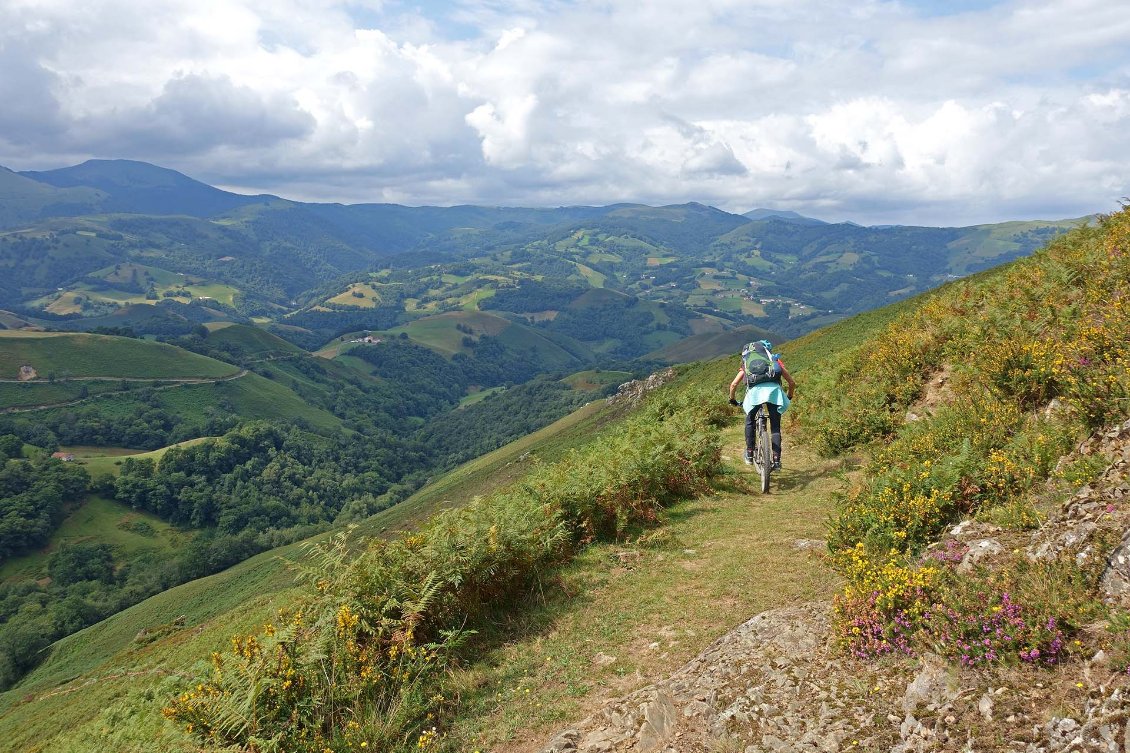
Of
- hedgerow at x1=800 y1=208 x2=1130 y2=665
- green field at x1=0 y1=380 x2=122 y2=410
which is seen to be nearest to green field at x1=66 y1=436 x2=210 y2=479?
green field at x1=0 y1=380 x2=122 y2=410

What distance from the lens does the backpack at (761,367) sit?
39.3 feet

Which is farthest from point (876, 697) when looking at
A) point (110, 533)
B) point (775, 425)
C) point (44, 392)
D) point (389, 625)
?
point (44, 392)

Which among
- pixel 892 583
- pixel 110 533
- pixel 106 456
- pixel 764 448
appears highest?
pixel 892 583

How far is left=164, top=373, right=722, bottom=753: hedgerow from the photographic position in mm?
5383

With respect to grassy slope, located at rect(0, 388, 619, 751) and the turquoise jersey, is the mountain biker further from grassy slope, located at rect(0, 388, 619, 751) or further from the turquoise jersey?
grassy slope, located at rect(0, 388, 619, 751)

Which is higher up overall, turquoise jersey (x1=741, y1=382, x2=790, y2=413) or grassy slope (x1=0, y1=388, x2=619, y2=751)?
turquoise jersey (x1=741, y1=382, x2=790, y2=413)

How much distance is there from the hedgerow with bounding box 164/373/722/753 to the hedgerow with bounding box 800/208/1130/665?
4.38m

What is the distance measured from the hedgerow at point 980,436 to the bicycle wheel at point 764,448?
2.75 m

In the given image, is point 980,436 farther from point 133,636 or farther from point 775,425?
point 133,636

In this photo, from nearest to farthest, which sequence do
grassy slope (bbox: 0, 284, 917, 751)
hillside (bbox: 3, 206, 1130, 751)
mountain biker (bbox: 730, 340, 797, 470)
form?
hillside (bbox: 3, 206, 1130, 751) < grassy slope (bbox: 0, 284, 917, 751) < mountain biker (bbox: 730, 340, 797, 470)

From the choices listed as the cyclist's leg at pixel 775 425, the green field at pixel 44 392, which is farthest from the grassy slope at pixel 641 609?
the green field at pixel 44 392

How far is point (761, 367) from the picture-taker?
12.0 m

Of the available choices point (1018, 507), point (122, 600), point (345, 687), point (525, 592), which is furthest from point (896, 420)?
point (122, 600)

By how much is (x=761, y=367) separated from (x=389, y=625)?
889cm
